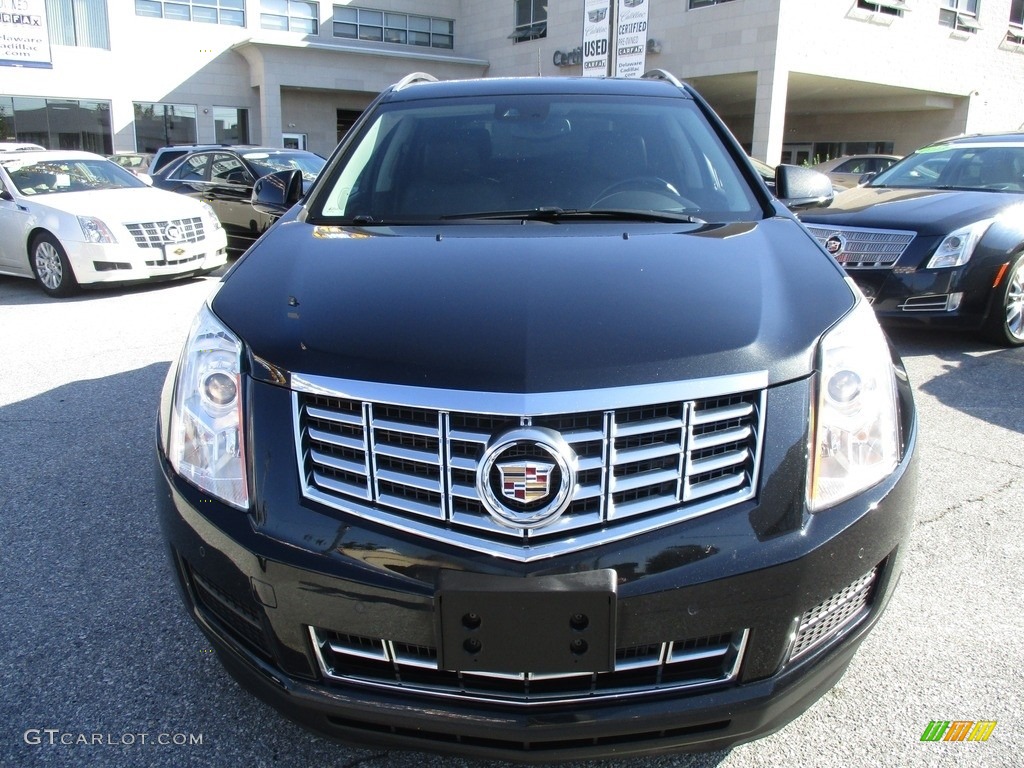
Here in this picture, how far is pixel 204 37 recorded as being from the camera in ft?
106

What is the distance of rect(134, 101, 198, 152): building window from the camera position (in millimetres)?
31625

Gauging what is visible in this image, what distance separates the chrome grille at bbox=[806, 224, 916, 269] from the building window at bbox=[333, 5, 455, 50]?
110ft

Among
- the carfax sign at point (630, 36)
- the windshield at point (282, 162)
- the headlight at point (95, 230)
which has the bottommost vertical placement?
the headlight at point (95, 230)

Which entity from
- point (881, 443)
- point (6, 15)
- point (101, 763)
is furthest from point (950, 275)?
point (6, 15)

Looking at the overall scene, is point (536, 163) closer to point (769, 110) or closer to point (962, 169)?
point (962, 169)

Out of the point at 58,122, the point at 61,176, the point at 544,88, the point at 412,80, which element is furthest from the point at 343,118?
the point at 544,88

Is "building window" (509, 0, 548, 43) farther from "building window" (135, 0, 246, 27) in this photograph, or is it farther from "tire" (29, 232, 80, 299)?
"tire" (29, 232, 80, 299)

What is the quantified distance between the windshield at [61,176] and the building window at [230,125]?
79.7 feet

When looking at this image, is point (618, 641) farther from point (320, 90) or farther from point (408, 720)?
point (320, 90)

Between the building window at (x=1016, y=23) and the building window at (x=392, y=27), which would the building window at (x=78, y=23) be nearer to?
the building window at (x=392, y=27)

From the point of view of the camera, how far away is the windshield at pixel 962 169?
6914 millimetres

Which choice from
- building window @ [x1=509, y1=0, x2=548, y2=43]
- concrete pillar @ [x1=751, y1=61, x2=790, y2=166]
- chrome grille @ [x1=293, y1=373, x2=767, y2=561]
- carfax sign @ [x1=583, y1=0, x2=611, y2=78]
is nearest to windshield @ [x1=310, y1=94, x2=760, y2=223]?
chrome grille @ [x1=293, y1=373, x2=767, y2=561]

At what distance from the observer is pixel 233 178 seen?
1155 cm

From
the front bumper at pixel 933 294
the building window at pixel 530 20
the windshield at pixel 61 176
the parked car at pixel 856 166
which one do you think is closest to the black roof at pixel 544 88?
the front bumper at pixel 933 294
